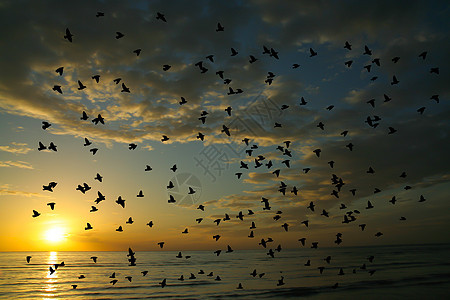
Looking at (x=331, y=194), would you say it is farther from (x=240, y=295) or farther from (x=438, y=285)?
(x=438, y=285)

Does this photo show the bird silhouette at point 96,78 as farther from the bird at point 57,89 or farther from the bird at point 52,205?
the bird at point 52,205

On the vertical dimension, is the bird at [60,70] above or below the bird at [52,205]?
above

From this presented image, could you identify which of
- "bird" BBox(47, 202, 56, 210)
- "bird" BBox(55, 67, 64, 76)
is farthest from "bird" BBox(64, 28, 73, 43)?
"bird" BBox(47, 202, 56, 210)

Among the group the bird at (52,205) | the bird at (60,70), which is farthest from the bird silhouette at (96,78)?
the bird at (52,205)

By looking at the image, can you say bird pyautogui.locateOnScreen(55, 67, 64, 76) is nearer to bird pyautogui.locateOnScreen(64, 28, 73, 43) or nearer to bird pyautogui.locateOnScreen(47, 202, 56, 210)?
bird pyautogui.locateOnScreen(64, 28, 73, 43)

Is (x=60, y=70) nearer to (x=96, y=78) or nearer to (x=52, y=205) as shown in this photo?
(x=96, y=78)

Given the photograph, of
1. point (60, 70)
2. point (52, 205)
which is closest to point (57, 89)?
point (60, 70)

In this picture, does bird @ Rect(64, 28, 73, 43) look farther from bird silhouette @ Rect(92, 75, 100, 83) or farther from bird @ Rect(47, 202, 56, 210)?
bird @ Rect(47, 202, 56, 210)

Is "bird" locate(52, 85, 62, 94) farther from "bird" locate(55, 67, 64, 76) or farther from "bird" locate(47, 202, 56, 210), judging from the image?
"bird" locate(47, 202, 56, 210)

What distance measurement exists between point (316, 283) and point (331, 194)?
2344 centimetres

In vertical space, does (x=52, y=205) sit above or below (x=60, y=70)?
below

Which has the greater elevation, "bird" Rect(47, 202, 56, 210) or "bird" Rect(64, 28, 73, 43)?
"bird" Rect(64, 28, 73, 43)

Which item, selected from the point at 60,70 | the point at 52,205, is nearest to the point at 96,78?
the point at 60,70

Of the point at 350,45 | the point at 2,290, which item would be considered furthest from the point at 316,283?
the point at 2,290
